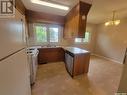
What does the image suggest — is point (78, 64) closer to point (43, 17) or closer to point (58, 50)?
point (58, 50)

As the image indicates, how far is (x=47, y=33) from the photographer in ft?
14.5

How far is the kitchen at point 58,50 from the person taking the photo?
29.5 inches

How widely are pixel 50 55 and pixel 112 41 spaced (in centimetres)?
395

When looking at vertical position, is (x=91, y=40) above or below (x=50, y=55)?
above

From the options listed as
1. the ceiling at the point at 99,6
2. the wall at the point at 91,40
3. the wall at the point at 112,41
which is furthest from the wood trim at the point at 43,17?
the wall at the point at 112,41

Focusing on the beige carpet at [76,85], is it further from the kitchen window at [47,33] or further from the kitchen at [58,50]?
the kitchen window at [47,33]

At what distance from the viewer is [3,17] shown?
0.59 m

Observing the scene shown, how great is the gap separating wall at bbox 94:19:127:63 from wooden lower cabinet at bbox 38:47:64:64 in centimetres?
313

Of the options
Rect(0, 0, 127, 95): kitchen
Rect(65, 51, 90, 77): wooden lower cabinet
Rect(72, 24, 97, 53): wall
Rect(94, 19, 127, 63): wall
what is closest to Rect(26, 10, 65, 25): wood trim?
Rect(0, 0, 127, 95): kitchen

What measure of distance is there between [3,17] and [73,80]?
2.59 meters

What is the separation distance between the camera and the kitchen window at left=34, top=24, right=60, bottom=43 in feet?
13.9

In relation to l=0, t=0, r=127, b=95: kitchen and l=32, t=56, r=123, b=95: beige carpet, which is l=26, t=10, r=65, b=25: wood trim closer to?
l=0, t=0, r=127, b=95: kitchen

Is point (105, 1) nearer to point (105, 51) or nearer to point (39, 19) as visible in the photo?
point (39, 19)

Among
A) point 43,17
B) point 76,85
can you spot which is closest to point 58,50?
point 43,17
